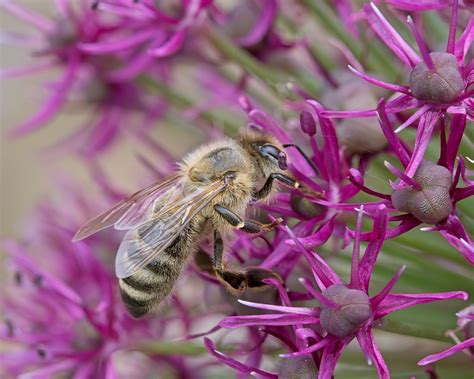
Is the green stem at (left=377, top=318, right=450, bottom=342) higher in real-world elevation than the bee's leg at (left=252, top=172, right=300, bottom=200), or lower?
lower

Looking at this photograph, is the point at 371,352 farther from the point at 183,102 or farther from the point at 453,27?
the point at 183,102

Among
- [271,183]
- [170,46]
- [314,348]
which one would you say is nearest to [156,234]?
[271,183]

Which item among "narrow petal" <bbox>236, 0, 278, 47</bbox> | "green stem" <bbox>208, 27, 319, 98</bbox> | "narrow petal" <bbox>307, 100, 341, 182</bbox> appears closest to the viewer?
"narrow petal" <bbox>307, 100, 341, 182</bbox>

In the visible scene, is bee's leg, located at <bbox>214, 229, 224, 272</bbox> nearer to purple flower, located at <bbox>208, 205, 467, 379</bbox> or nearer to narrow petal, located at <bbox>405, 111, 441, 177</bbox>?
purple flower, located at <bbox>208, 205, 467, 379</bbox>

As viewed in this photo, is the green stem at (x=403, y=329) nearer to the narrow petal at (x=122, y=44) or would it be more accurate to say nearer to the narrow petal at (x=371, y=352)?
the narrow petal at (x=371, y=352)

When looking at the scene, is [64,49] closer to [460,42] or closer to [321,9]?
[321,9]

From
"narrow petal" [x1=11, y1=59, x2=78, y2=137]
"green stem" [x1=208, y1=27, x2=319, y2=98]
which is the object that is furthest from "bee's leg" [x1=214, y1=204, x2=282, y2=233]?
"narrow petal" [x1=11, y1=59, x2=78, y2=137]

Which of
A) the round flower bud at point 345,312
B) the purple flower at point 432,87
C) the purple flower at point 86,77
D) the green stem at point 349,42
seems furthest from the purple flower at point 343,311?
the purple flower at point 86,77
